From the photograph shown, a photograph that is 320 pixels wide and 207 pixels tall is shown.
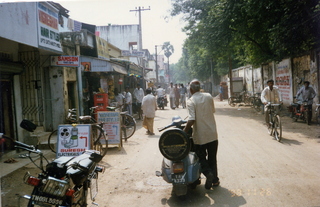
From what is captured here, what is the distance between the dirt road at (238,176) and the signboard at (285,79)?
6.54 metres

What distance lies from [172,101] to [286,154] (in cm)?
1585

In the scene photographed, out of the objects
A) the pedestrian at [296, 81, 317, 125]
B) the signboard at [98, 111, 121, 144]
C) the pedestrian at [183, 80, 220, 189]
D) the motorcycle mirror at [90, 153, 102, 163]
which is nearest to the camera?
the motorcycle mirror at [90, 153, 102, 163]

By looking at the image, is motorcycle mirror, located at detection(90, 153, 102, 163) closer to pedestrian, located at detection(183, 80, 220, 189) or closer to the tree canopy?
pedestrian, located at detection(183, 80, 220, 189)

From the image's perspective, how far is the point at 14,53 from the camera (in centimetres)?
832

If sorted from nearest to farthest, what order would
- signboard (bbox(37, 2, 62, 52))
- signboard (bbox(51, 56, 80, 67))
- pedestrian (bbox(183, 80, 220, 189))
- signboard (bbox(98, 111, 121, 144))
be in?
pedestrian (bbox(183, 80, 220, 189))
signboard (bbox(37, 2, 62, 52))
signboard (bbox(98, 111, 121, 144))
signboard (bbox(51, 56, 80, 67))

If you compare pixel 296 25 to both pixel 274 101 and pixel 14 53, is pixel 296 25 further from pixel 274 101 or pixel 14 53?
pixel 14 53

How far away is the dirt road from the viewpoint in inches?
174

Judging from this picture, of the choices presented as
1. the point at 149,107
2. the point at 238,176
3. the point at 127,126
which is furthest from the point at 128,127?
the point at 238,176

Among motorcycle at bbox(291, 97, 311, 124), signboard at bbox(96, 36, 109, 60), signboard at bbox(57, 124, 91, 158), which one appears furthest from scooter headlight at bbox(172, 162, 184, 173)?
signboard at bbox(96, 36, 109, 60)

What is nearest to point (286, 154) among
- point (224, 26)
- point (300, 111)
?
point (300, 111)

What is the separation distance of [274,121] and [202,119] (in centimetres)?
487

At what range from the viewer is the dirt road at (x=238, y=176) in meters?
4.41

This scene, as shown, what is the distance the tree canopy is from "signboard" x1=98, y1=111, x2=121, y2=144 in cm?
708

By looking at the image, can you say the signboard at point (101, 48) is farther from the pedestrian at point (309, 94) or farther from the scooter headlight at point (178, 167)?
the scooter headlight at point (178, 167)
